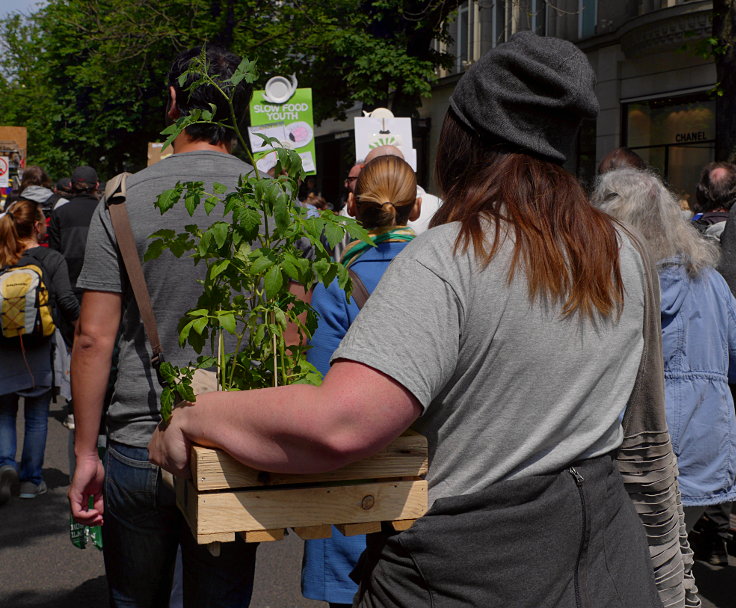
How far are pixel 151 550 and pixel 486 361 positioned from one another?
146 cm

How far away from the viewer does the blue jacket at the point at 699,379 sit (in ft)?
12.5

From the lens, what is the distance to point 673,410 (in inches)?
152

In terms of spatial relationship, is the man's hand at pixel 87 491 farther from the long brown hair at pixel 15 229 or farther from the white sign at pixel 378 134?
the white sign at pixel 378 134

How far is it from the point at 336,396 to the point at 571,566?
52 cm

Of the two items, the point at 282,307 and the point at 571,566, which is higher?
the point at 282,307

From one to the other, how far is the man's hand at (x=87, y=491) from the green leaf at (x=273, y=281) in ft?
3.78

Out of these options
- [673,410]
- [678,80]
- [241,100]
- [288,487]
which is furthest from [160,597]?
[678,80]

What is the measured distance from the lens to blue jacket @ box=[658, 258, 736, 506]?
3795 mm

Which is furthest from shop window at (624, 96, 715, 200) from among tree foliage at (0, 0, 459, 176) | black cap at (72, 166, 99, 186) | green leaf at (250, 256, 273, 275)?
green leaf at (250, 256, 273, 275)

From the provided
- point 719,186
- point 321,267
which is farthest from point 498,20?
point 321,267

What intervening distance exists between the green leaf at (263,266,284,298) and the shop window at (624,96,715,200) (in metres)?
16.7

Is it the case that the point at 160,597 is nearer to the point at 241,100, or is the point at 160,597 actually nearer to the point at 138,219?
the point at 138,219

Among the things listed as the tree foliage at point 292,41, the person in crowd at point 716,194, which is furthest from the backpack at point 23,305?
the tree foliage at point 292,41

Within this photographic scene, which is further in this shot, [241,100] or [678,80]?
[678,80]
